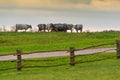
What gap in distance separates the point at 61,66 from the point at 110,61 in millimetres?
3536

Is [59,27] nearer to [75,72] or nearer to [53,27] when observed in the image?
[53,27]

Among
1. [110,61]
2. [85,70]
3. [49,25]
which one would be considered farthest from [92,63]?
[49,25]

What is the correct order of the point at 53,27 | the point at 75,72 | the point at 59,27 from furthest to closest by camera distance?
the point at 59,27, the point at 53,27, the point at 75,72

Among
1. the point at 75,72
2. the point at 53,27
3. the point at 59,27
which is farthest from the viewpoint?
the point at 59,27

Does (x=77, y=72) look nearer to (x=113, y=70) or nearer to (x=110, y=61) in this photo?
Result: (x=113, y=70)

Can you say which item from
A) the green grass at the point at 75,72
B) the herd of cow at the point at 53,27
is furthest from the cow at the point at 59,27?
the green grass at the point at 75,72

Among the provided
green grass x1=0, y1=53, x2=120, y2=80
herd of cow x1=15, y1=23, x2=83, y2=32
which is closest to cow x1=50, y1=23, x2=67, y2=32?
herd of cow x1=15, y1=23, x2=83, y2=32

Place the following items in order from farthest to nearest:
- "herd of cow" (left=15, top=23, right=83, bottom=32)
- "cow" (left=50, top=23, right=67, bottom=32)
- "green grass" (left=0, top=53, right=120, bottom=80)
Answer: "cow" (left=50, top=23, right=67, bottom=32) < "herd of cow" (left=15, top=23, right=83, bottom=32) < "green grass" (left=0, top=53, right=120, bottom=80)

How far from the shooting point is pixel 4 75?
84.6ft

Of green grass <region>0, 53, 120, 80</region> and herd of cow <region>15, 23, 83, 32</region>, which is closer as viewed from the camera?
green grass <region>0, 53, 120, 80</region>

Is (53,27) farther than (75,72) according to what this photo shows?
Yes

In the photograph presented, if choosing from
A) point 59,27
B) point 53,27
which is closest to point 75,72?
point 53,27

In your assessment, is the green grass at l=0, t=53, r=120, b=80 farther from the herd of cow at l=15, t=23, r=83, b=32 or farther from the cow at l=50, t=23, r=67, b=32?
the cow at l=50, t=23, r=67, b=32

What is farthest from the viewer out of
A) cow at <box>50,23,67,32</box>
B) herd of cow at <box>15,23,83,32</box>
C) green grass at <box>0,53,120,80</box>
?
cow at <box>50,23,67,32</box>
